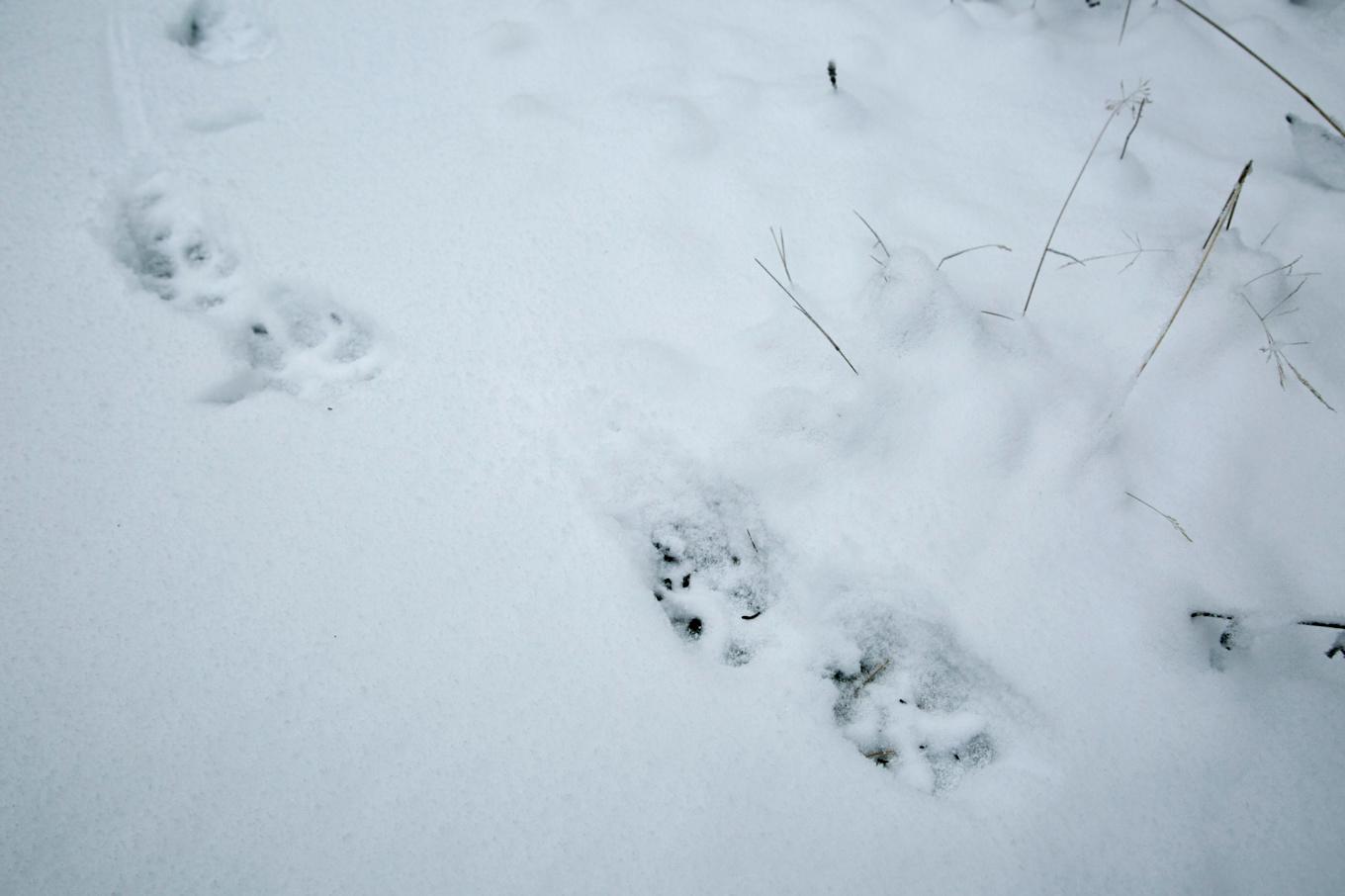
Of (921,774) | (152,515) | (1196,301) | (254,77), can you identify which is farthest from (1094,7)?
(152,515)

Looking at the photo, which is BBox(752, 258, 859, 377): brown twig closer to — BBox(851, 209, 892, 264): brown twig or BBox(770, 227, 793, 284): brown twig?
BBox(770, 227, 793, 284): brown twig

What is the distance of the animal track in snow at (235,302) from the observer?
1.03 metres

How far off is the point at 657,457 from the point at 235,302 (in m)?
0.74

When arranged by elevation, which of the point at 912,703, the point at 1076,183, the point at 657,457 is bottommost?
the point at 912,703

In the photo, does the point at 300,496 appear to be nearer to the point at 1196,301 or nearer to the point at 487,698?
the point at 487,698

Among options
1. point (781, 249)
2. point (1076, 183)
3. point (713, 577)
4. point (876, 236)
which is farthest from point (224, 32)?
point (1076, 183)

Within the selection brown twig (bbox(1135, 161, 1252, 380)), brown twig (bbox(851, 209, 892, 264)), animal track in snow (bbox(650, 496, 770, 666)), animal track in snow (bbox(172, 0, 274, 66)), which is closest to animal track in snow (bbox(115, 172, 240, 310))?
animal track in snow (bbox(172, 0, 274, 66))

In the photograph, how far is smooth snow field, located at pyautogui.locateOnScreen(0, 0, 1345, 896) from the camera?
2.54 ft

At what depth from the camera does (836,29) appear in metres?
1.39

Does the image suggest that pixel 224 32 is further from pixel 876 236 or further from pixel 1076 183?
pixel 1076 183

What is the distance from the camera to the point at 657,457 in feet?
3.16

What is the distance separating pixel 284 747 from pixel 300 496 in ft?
1.08

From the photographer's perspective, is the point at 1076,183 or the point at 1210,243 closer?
the point at 1210,243

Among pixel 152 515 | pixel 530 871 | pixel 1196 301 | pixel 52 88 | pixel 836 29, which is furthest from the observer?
pixel 836 29
